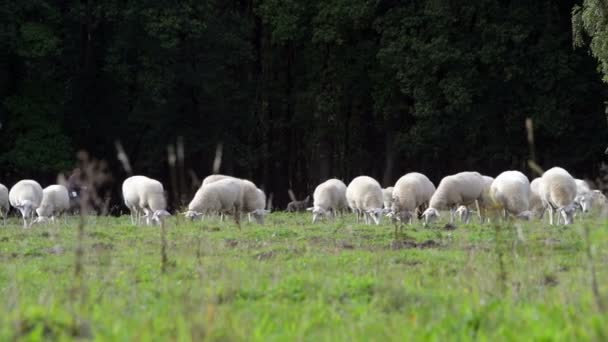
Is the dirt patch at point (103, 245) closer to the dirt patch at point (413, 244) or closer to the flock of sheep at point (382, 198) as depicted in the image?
the dirt patch at point (413, 244)

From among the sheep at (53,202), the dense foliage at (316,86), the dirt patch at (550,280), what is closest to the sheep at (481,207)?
the sheep at (53,202)

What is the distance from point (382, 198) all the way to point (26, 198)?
8.38 m

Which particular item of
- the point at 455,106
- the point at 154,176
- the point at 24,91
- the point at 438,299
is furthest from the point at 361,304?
the point at 154,176

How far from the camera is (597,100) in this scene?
42.0 m

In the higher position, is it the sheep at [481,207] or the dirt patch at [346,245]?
the sheep at [481,207]

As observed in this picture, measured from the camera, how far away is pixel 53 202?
2742 centimetres

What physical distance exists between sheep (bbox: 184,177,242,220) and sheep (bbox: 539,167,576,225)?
6462mm

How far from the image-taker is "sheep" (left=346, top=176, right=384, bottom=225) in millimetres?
25156

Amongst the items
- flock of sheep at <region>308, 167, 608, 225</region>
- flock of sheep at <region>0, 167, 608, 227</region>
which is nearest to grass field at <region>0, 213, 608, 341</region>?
flock of sheep at <region>308, 167, 608, 225</region>

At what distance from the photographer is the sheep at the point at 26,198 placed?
26.2m

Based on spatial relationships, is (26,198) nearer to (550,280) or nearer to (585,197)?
(585,197)

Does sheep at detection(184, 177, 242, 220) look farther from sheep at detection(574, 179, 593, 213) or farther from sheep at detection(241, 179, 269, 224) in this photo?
sheep at detection(574, 179, 593, 213)

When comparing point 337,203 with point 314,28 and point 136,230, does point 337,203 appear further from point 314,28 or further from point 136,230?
point 314,28

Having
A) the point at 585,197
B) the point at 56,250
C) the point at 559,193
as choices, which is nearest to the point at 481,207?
the point at 559,193
